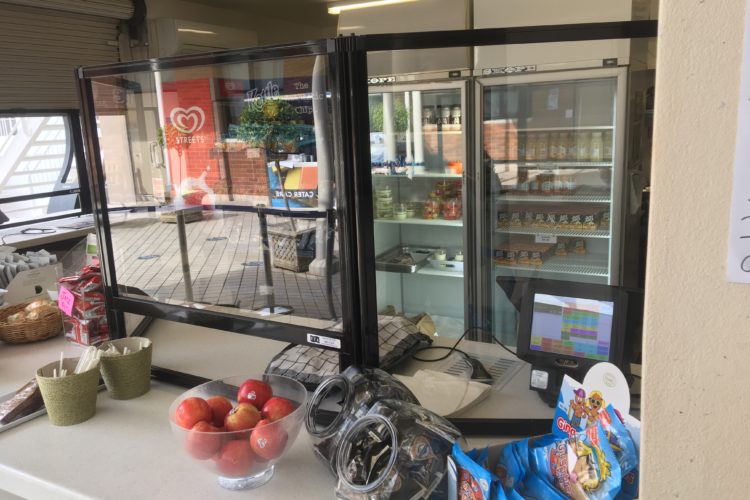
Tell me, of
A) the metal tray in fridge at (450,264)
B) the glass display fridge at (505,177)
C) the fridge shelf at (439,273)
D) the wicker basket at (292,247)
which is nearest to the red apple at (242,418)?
the wicker basket at (292,247)

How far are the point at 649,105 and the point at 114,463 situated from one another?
160 cm

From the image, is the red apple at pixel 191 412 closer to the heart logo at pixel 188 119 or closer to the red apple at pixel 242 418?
the red apple at pixel 242 418

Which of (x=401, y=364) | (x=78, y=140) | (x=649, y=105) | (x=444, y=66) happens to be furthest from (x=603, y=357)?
(x=78, y=140)

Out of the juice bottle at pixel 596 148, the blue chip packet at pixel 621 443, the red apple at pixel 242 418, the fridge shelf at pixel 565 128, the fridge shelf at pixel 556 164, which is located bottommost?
the red apple at pixel 242 418

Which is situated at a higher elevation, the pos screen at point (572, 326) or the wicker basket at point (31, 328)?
the pos screen at point (572, 326)

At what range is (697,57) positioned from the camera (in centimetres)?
59

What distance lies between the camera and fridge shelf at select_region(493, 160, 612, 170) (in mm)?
3233

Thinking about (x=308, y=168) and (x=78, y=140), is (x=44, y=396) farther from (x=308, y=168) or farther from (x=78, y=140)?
(x=78, y=140)

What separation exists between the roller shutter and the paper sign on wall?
17.4 feet

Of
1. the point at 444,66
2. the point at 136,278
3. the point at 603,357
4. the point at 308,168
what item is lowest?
the point at 603,357

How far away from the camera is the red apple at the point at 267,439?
1.14 meters

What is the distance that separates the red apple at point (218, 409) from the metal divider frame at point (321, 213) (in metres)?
0.26

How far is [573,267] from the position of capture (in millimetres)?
3516

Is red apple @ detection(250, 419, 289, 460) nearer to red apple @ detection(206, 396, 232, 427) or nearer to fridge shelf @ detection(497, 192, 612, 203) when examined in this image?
red apple @ detection(206, 396, 232, 427)
